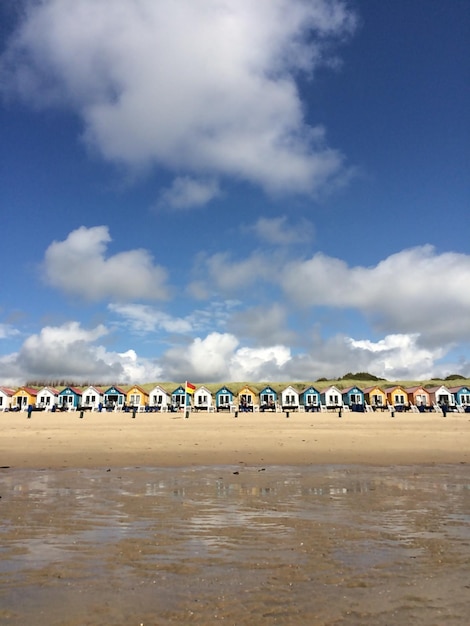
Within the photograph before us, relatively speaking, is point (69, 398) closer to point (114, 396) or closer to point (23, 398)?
point (23, 398)

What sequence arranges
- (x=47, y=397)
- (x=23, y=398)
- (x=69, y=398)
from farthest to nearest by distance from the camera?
(x=69, y=398)
(x=47, y=397)
(x=23, y=398)

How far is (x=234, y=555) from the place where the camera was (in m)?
7.02

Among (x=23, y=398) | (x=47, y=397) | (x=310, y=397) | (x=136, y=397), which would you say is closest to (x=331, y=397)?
(x=310, y=397)

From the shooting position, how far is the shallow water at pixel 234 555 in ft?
16.5

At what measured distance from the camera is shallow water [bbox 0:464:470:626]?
5039 millimetres

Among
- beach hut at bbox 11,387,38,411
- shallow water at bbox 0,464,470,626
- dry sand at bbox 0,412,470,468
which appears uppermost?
beach hut at bbox 11,387,38,411

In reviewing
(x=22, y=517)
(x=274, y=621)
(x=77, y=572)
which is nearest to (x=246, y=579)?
(x=274, y=621)

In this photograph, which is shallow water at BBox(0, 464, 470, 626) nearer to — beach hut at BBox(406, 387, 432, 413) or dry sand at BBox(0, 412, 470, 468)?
dry sand at BBox(0, 412, 470, 468)

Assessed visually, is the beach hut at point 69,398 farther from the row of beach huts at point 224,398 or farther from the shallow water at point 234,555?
the shallow water at point 234,555

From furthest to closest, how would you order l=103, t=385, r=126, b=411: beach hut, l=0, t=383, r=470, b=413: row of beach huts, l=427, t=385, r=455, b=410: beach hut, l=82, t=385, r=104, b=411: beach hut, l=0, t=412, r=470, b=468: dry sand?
l=103, t=385, r=126, b=411: beach hut, l=427, t=385, r=455, b=410: beach hut, l=82, t=385, r=104, b=411: beach hut, l=0, t=383, r=470, b=413: row of beach huts, l=0, t=412, r=470, b=468: dry sand

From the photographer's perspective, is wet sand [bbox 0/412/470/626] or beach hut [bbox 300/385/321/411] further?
beach hut [bbox 300/385/321/411]

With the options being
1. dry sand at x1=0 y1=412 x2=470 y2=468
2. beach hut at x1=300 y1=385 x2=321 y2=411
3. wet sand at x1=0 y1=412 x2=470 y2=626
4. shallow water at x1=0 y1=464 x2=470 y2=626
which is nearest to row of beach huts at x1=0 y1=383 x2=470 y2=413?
beach hut at x1=300 y1=385 x2=321 y2=411

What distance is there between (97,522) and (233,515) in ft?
9.17

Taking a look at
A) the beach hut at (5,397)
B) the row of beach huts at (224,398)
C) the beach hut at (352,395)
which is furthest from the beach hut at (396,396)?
the beach hut at (5,397)
